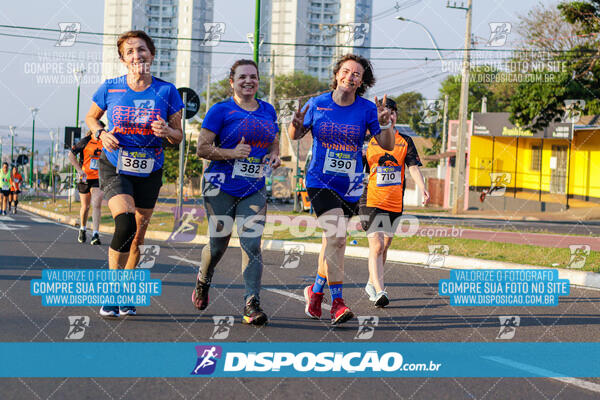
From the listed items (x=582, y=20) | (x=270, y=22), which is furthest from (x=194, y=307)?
(x=270, y=22)

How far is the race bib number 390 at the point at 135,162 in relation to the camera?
19.0ft

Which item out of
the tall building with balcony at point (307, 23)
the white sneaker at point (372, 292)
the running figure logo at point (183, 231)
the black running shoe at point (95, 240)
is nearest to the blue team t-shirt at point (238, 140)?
the white sneaker at point (372, 292)

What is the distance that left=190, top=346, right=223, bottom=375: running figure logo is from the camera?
167 inches

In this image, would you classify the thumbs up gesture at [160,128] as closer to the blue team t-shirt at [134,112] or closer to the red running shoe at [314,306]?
the blue team t-shirt at [134,112]

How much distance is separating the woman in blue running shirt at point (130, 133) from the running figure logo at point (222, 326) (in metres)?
0.73

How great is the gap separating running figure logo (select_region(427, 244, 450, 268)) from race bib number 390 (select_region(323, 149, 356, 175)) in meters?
5.02

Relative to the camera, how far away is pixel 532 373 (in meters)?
4.40

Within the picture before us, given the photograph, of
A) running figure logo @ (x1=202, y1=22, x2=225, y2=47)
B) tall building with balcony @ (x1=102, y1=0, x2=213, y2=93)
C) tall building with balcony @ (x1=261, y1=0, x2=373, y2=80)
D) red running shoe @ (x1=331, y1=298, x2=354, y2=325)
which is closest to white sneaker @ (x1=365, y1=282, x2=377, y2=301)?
red running shoe @ (x1=331, y1=298, x2=354, y2=325)

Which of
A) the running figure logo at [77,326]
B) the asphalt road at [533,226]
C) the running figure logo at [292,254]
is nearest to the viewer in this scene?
the running figure logo at [77,326]

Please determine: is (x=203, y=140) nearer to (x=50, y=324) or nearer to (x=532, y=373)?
(x=50, y=324)

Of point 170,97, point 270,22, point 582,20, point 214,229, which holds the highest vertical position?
point 270,22

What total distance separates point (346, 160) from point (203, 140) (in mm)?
1187

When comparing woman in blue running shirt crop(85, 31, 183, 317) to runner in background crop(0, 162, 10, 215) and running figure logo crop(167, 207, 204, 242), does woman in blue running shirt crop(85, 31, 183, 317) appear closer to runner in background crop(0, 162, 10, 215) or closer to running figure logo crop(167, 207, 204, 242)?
running figure logo crop(167, 207, 204, 242)

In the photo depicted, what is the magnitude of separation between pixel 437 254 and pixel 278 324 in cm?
592
